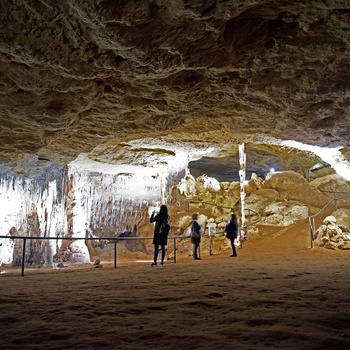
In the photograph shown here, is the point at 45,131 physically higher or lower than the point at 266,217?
higher

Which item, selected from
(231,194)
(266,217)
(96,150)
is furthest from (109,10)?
(231,194)

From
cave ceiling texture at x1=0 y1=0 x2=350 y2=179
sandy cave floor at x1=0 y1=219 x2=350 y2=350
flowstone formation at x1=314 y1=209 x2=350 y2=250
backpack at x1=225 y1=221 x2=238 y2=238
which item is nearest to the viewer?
sandy cave floor at x1=0 y1=219 x2=350 y2=350

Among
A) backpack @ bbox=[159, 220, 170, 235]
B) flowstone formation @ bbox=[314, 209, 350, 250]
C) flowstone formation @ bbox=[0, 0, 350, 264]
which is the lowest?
flowstone formation @ bbox=[314, 209, 350, 250]

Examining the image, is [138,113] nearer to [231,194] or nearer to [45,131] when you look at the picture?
[45,131]

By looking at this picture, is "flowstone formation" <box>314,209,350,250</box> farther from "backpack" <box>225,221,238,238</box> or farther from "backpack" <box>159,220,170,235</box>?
"backpack" <box>159,220,170,235</box>

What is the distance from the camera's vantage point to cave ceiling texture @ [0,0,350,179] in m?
3.70

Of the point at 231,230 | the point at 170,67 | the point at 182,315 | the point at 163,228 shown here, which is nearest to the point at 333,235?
the point at 231,230

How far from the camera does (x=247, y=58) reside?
4930 mm

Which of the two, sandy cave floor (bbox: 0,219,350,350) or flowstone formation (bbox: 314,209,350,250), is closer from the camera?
sandy cave floor (bbox: 0,219,350,350)

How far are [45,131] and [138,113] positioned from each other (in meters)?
2.23

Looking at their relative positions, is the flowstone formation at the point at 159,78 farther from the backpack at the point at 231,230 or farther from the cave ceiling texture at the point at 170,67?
the backpack at the point at 231,230

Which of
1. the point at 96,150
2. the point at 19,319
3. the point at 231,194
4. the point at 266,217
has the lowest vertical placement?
the point at 19,319

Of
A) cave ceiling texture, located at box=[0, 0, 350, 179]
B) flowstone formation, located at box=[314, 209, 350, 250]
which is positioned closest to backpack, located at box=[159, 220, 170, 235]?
cave ceiling texture, located at box=[0, 0, 350, 179]

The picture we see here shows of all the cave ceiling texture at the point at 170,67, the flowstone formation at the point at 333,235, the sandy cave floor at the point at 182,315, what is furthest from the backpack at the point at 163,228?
the flowstone formation at the point at 333,235
